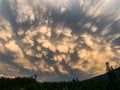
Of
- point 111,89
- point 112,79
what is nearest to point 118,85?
point 112,79

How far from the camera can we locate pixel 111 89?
200 metres

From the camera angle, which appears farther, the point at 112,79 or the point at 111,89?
the point at 111,89

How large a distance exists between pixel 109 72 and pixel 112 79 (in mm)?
11612

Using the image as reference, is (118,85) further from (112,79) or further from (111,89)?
(111,89)

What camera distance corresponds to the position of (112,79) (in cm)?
18062

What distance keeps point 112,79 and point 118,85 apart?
6193mm

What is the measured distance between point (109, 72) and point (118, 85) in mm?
16121

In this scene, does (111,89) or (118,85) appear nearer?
(118,85)

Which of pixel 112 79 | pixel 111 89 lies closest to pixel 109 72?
pixel 112 79

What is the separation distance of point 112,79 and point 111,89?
72.4 feet

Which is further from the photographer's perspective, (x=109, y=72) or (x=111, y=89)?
(x=111, y=89)

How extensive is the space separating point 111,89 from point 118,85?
20.2 metres

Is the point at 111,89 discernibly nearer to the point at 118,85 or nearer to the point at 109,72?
the point at 118,85

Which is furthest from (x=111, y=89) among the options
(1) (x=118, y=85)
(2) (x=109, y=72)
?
(2) (x=109, y=72)
